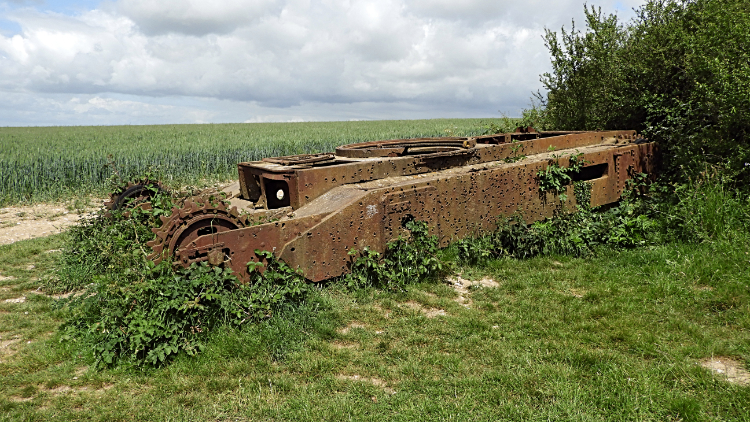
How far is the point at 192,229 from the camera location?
452 centimetres

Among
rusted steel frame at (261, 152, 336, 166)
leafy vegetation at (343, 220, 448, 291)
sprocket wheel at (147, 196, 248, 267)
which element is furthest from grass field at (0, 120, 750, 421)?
rusted steel frame at (261, 152, 336, 166)

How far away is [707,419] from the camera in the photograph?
3.16 m

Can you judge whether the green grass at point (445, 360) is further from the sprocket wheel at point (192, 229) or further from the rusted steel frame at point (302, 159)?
the rusted steel frame at point (302, 159)

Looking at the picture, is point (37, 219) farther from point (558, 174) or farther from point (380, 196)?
point (558, 174)

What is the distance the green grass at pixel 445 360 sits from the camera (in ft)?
11.0

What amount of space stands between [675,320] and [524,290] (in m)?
1.36

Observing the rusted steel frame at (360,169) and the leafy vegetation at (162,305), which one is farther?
the rusted steel frame at (360,169)

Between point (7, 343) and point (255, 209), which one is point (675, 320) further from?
point (7, 343)

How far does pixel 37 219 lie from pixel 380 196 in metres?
8.69

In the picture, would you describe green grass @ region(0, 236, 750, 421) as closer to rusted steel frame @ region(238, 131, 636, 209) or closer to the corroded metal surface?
the corroded metal surface

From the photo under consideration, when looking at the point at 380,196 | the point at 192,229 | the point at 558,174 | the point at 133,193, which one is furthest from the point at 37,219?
the point at 558,174

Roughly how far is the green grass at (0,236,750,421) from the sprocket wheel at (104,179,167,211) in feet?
4.27

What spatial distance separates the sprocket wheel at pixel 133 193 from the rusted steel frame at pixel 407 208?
2.12 m

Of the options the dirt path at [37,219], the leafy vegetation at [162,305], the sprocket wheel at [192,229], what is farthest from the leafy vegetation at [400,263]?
the dirt path at [37,219]
